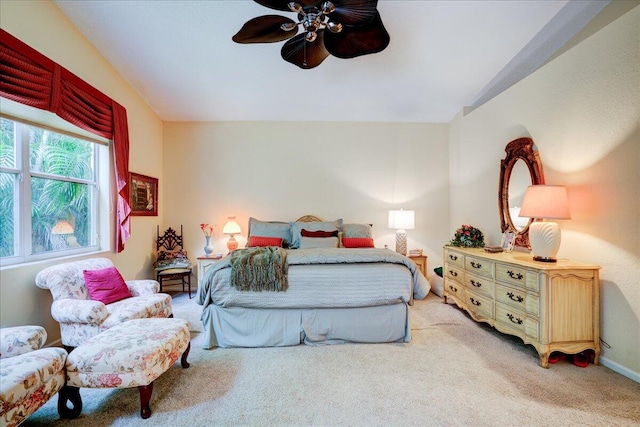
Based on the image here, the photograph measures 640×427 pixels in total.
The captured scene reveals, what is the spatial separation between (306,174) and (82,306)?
317 centimetres

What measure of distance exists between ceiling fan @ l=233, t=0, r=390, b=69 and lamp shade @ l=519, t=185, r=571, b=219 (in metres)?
1.81

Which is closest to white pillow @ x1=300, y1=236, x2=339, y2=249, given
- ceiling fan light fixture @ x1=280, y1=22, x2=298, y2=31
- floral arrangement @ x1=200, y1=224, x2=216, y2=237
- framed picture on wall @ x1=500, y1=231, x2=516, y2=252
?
floral arrangement @ x1=200, y1=224, x2=216, y2=237

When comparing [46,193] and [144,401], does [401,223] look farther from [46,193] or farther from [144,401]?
[46,193]

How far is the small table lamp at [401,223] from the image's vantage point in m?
4.09

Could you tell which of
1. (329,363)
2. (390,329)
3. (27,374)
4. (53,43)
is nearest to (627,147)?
(390,329)

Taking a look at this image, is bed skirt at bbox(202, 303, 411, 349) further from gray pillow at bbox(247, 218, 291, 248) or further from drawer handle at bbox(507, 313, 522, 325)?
gray pillow at bbox(247, 218, 291, 248)

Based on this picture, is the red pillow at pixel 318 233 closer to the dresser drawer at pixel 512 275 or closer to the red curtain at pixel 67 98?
the dresser drawer at pixel 512 275

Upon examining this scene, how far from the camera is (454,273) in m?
3.37

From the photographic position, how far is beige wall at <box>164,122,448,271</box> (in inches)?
174

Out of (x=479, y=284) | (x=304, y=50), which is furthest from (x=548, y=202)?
(x=304, y=50)

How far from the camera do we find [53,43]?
243 cm

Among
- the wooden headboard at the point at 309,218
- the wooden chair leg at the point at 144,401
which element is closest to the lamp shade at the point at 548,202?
the wooden headboard at the point at 309,218

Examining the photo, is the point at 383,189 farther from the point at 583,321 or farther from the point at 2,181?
the point at 2,181

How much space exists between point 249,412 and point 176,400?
50 centimetres
